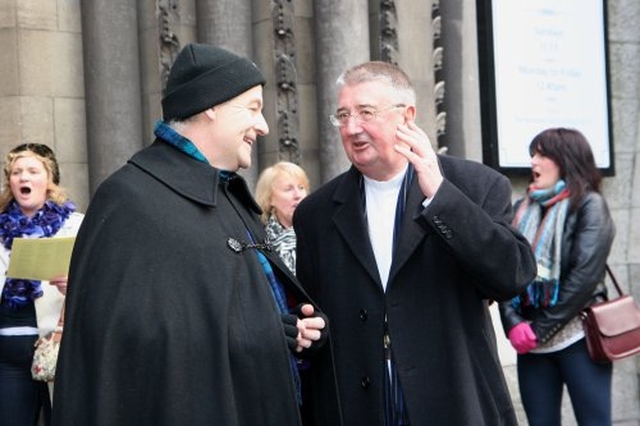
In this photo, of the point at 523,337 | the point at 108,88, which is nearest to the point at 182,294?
the point at 523,337

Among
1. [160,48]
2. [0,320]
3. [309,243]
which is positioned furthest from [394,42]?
[309,243]

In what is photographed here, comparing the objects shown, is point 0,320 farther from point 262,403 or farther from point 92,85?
point 262,403

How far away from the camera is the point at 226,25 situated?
693 cm

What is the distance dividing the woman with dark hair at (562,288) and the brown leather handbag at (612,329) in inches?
2.1

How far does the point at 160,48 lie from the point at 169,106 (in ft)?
11.8

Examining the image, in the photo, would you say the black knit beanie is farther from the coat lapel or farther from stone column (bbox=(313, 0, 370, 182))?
stone column (bbox=(313, 0, 370, 182))

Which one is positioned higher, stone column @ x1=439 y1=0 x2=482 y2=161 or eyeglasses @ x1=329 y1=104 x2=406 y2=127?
stone column @ x1=439 y1=0 x2=482 y2=161

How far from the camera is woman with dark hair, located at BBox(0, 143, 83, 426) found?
17.9ft

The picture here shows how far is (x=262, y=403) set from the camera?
10.5 feet

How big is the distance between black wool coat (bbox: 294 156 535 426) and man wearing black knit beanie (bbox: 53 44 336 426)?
0.39m

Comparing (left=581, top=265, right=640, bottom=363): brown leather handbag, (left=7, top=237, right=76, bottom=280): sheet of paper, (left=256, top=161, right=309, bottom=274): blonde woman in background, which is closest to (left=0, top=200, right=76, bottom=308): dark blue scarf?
(left=7, top=237, right=76, bottom=280): sheet of paper

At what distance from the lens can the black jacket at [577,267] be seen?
5.88 m

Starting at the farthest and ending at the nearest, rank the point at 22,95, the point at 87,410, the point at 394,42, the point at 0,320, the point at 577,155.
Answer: the point at 394,42, the point at 22,95, the point at 577,155, the point at 0,320, the point at 87,410

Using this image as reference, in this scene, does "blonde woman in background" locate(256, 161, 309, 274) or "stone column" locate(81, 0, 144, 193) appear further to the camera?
"stone column" locate(81, 0, 144, 193)
